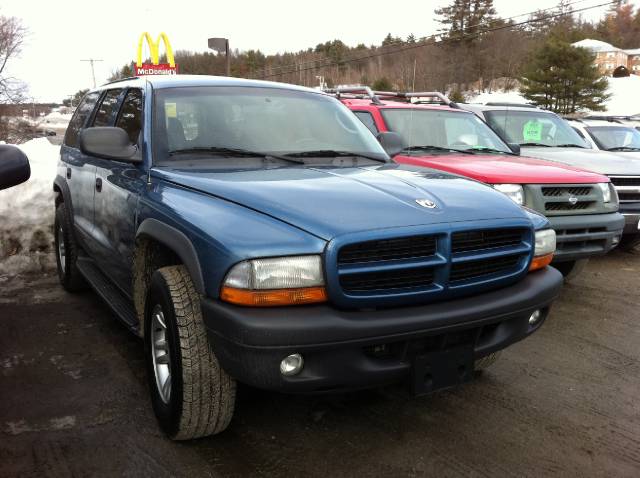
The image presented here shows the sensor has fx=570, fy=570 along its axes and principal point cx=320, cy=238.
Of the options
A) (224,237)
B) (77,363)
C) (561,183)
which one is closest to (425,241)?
(224,237)

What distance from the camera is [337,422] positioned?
9.73 ft

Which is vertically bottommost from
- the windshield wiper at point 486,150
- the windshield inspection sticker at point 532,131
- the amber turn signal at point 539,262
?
the amber turn signal at point 539,262

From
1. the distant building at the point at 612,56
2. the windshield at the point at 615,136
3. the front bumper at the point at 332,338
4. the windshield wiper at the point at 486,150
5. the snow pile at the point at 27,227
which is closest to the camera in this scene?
the front bumper at the point at 332,338

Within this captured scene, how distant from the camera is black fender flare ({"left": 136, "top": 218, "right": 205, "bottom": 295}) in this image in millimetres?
2330

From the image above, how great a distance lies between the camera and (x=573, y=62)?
4047cm

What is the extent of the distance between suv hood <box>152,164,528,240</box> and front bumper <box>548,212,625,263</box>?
7.39 ft

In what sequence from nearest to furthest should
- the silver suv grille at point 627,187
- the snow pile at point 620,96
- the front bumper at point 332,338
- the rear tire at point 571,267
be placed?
the front bumper at point 332,338 < the rear tire at point 571,267 < the silver suv grille at point 627,187 < the snow pile at point 620,96

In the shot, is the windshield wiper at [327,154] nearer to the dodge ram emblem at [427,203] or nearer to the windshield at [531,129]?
the dodge ram emblem at [427,203]

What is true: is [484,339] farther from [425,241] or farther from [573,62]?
[573,62]

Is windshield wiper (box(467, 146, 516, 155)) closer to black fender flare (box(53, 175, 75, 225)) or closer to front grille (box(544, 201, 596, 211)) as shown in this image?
front grille (box(544, 201, 596, 211))

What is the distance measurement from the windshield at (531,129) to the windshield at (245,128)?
Result: 462cm

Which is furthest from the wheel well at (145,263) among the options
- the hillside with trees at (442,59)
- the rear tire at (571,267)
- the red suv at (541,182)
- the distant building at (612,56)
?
the distant building at (612,56)

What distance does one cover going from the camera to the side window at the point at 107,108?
13.5 ft

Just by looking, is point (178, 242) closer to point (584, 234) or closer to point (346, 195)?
point (346, 195)
